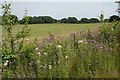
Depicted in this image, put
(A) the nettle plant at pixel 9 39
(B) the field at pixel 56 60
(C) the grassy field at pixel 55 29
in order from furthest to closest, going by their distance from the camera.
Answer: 1. (C) the grassy field at pixel 55 29
2. (A) the nettle plant at pixel 9 39
3. (B) the field at pixel 56 60

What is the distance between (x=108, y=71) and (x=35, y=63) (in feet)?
6.05

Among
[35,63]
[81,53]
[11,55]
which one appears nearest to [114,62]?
[81,53]

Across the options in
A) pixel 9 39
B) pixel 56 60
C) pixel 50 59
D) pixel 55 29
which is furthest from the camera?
pixel 55 29

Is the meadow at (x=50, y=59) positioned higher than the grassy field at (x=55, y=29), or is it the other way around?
the grassy field at (x=55, y=29)

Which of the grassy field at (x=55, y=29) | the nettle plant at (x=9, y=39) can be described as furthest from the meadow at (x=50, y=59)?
the grassy field at (x=55, y=29)

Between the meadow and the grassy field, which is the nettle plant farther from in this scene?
the grassy field

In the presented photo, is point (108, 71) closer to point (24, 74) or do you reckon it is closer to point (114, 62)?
point (114, 62)

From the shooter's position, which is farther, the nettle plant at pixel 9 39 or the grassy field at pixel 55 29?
the grassy field at pixel 55 29

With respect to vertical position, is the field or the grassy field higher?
the grassy field

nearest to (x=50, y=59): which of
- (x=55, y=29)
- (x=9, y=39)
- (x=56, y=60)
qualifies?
(x=56, y=60)

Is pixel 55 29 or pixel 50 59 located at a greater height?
pixel 55 29

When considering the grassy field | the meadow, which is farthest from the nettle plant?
the grassy field

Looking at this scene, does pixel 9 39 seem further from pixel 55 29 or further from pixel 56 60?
pixel 55 29

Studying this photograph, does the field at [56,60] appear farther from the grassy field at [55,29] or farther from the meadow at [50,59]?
the grassy field at [55,29]
